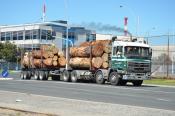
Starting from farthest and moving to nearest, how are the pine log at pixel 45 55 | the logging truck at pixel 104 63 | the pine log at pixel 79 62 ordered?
the pine log at pixel 45 55, the pine log at pixel 79 62, the logging truck at pixel 104 63

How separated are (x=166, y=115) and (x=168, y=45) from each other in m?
36.8

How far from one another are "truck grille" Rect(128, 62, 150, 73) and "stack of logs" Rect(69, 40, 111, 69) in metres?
2.60

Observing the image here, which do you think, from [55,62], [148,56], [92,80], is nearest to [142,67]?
[148,56]

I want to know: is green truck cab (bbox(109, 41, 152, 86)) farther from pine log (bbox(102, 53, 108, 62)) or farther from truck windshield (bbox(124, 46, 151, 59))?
pine log (bbox(102, 53, 108, 62))

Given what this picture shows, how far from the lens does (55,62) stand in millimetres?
44688

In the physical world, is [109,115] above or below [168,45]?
below

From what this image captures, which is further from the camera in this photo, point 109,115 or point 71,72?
point 71,72

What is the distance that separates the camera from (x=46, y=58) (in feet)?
150

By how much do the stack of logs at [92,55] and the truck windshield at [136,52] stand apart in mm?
2223

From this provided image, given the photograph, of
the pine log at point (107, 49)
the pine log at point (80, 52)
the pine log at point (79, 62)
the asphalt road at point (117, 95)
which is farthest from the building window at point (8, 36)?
the asphalt road at point (117, 95)

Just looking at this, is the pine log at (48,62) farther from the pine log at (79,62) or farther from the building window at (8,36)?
the building window at (8,36)

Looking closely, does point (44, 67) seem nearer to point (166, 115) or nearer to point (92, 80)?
point (92, 80)

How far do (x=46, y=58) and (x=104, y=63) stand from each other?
34.2 ft

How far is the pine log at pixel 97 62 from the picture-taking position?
37062 millimetres
